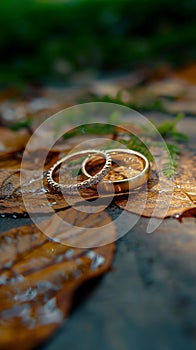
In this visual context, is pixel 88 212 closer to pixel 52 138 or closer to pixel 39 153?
pixel 39 153

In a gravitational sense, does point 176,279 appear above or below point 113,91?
above

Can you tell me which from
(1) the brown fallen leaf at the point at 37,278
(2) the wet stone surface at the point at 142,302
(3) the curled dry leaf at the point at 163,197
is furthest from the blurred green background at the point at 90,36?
(2) the wet stone surface at the point at 142,302

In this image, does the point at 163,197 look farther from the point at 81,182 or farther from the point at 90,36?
the point at 90,36

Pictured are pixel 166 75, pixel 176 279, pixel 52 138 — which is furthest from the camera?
pixel 166 75

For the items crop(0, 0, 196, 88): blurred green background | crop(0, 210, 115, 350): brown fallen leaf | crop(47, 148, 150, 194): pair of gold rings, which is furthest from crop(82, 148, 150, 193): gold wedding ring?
crop(0, 0, 196, 88): blurred green background

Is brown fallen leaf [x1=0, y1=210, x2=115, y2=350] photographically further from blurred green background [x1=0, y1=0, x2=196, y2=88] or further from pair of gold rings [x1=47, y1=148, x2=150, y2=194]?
blurred green background [x1=0, y1=0, x2=196, y2=88]

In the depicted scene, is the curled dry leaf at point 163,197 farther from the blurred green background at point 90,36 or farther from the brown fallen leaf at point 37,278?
the blurred green background at point 90,36

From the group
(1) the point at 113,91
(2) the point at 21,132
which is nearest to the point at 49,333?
(2) the point at 21,132
